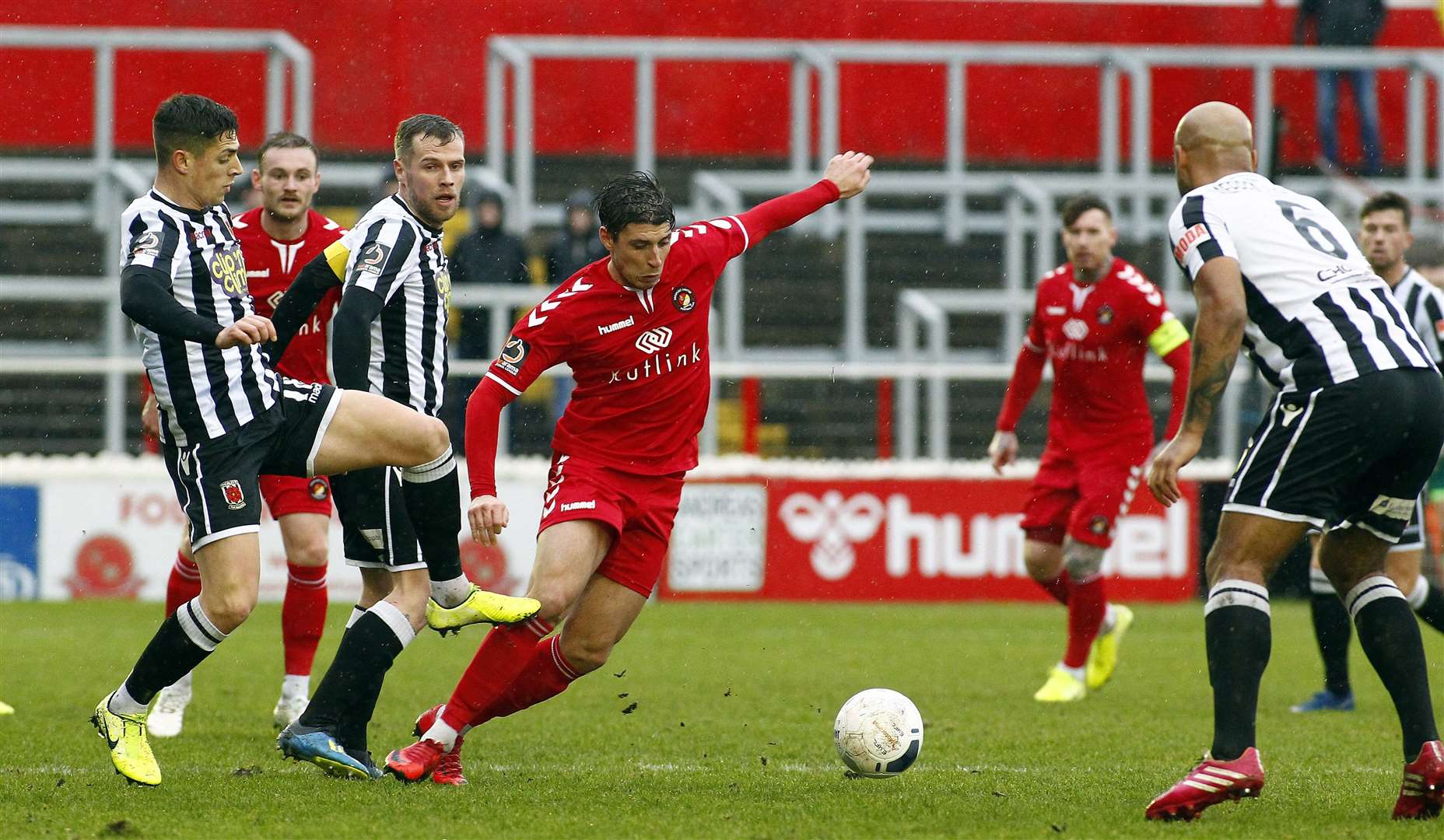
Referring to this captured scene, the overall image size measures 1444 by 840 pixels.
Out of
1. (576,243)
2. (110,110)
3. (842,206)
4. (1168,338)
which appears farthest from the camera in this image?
(842,206)

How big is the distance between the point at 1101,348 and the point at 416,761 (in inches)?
167

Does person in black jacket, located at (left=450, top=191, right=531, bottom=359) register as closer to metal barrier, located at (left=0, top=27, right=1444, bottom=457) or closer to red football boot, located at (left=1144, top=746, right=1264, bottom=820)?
metal barrier, located at (left=0, top=27, right=1444, bottom=457)

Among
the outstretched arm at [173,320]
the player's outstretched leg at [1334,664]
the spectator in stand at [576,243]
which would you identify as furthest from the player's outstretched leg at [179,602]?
the spectator in stand at [576,243]

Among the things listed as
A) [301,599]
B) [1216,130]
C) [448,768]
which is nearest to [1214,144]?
[1216,130]

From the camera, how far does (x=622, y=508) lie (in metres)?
5.70

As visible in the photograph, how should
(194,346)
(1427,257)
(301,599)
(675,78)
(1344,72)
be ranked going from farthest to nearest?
(675,78)
(1344,72)
(1427,257)
(301,599)
(194,346)

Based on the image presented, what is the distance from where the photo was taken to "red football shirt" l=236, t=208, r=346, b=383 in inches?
271

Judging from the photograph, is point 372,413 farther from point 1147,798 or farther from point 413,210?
point 1147,798

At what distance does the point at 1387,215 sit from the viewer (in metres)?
7.89

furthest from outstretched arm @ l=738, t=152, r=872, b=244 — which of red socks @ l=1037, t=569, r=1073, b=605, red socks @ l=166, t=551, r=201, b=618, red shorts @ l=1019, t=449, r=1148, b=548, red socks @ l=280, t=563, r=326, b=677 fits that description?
red socks @ l=1037, t=569, r=1073, b=605

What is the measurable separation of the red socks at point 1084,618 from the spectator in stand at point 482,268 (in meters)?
5.65

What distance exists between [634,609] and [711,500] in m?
7.16

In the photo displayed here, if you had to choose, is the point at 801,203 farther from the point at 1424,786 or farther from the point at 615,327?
the point at 1424,786

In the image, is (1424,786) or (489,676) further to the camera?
(489,676)
